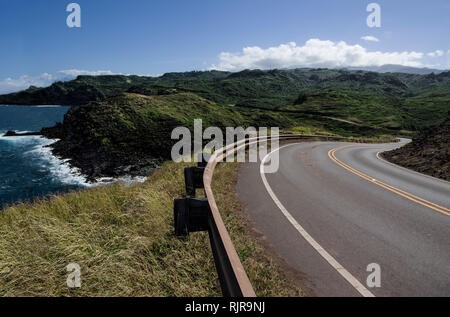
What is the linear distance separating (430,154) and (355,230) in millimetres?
12983

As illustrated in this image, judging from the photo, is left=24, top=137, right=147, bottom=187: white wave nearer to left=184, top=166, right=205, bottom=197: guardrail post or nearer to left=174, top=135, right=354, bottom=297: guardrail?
left=184, top=166, right=205, bottom=197: guardrail post

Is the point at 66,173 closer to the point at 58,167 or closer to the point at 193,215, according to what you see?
the point at 58,167

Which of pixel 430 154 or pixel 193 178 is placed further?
pixel 430 154

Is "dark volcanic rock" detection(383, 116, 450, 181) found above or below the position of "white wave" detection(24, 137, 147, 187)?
above

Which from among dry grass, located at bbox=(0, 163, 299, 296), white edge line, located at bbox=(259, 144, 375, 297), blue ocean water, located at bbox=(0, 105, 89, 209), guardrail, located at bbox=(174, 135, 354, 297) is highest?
guardrail, located at bbox=(174, 135, 354, 297)

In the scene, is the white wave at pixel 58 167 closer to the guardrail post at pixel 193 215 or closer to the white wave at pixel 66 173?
the white wave at pixel 66 173

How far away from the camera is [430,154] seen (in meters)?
14.1

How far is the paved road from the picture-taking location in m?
3.46

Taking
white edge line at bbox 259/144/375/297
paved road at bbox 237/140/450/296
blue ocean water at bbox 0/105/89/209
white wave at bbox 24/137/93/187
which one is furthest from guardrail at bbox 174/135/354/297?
white wave at bbox 24/137/93/187

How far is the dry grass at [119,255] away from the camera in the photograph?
3.12 metres

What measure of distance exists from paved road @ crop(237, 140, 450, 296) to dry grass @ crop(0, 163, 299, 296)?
657 millimetres

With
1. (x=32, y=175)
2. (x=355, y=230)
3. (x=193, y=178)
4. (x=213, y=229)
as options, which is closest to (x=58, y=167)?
(x=32, y=175)

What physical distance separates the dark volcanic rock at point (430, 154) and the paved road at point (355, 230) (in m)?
3.59
